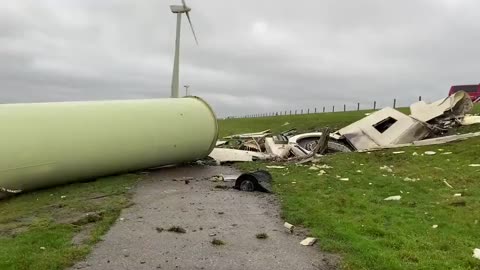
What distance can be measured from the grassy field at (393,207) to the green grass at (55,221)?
3.39 m

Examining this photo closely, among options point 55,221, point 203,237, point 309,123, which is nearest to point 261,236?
point 203,237

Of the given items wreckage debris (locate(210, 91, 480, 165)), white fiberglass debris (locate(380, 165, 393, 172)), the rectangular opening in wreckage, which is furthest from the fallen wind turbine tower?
the rectangular opening in wreckage

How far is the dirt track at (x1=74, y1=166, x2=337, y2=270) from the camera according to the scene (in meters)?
6.50

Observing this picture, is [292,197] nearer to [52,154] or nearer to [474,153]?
[52,154]

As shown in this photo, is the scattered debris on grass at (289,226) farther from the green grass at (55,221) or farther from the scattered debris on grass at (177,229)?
the green grass at (55,221)

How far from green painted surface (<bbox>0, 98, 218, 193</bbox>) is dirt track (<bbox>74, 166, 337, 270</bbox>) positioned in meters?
2.54

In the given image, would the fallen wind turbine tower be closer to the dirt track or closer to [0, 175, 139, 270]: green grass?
[0, 175, 139, 270]: green grass

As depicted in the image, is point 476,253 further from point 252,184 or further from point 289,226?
point 252,184

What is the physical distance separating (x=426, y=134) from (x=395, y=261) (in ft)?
52.8

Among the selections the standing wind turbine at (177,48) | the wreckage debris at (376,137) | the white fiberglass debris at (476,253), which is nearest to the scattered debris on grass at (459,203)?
the white fiberglass debris at (476,253)

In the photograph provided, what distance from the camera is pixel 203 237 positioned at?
7.77m

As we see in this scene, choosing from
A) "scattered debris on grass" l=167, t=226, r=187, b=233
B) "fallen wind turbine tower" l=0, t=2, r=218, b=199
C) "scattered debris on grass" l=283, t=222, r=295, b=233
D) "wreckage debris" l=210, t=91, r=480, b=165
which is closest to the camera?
"scattered debris on grass" l=167, t=226, r=187, b=233

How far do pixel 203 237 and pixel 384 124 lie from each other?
16924 mm

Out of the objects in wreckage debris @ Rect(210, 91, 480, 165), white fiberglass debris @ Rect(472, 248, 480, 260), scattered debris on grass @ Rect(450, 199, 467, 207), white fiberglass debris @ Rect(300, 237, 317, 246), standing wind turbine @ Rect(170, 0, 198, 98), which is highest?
standing wind turbine @ Rect(170, 0, 198, 98)
